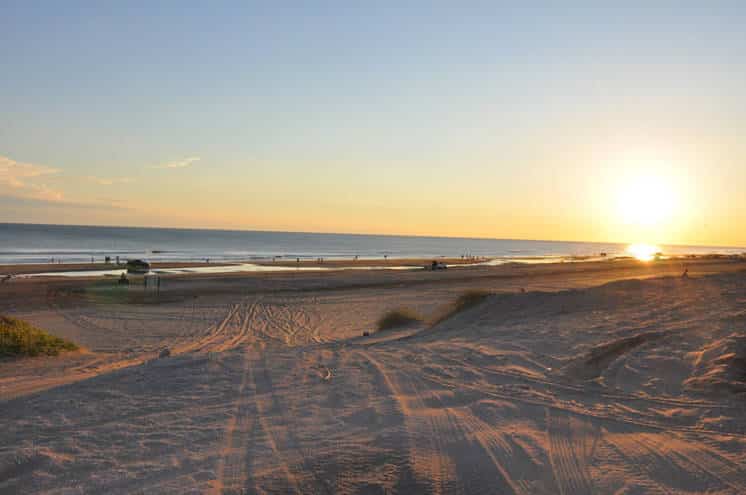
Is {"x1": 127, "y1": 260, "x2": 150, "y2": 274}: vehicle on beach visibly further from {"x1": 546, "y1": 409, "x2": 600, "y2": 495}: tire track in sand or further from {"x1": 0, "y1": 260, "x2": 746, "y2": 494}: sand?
{"x1": 546, "y1": 409, "x2": 600, "y2": 495}: tire track in sand

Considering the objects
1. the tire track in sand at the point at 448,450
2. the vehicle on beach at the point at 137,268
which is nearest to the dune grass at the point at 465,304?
the tire track in sand at the point at 448,450

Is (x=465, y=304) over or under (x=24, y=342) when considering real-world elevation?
over

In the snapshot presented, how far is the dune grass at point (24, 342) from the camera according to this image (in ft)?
39.1

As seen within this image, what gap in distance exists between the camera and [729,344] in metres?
9.98

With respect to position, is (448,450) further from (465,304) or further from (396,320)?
(465,304)

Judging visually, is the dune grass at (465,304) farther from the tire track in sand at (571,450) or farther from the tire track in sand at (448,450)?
the tire track in sand at (571,450)

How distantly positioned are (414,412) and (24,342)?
9846 mm

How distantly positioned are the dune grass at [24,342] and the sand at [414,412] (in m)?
0.79

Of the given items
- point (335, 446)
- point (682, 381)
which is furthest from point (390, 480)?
point (682, 381)

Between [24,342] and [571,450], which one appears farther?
[24,342]

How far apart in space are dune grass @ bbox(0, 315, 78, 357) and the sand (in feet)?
2.60

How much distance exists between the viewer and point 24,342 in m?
12.2

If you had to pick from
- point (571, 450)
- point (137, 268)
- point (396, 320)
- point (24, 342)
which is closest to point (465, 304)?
point (396, 320)

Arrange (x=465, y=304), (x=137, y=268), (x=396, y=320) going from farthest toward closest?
(x=137, y=268) → (x=465, y=304) → (x=396, y=320)
